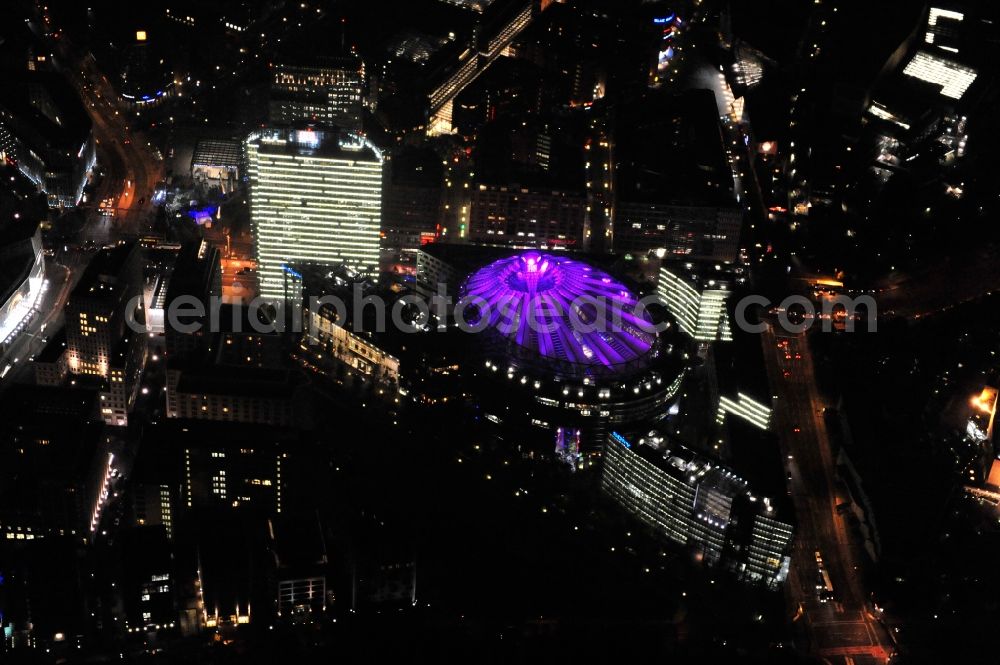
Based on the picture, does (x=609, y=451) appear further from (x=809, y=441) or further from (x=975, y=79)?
(x=975, y=79)

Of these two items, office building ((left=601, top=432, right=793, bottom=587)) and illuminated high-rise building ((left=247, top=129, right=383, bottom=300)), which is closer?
office building ((left=601, top=432, right=793, bottom=587))

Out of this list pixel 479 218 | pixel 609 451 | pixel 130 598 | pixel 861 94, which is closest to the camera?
pixel 130 598

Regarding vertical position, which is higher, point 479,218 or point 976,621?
point 479,218

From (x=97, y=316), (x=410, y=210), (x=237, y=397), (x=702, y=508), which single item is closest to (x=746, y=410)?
(x=702, y=508)

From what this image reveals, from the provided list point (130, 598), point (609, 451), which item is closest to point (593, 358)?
Answer: point (609, 451)

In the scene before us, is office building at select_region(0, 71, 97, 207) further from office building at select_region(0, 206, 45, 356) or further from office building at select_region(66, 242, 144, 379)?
office building at select_region(66, 242, 144, 379)

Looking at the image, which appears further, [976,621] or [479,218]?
[479,218]

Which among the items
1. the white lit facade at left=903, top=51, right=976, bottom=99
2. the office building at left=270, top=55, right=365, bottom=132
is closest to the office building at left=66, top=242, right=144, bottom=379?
the office building at left=270, top=55, right=365, bottom=132
